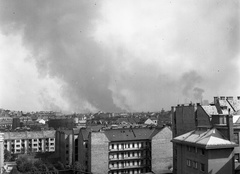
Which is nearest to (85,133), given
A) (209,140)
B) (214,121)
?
(214,121)

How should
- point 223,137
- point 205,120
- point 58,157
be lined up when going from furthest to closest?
point 58,157 < point 205,120 < point 223,137

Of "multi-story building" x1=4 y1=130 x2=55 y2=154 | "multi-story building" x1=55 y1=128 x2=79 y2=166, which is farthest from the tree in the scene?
"multi-story building" x1=55 y1=128 x2=79 y2=166

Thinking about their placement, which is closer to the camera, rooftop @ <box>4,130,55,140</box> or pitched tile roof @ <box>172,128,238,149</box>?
pitched tile roof @ <box>172,128,238,149</box>

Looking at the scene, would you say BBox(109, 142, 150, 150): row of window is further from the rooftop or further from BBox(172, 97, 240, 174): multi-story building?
the rooftop

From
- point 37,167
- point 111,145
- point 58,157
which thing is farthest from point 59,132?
point 111,145

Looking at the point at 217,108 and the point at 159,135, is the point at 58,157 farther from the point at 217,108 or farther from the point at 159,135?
the point at 217,108

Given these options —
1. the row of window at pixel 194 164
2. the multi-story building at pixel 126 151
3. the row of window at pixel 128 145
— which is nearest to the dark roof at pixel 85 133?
the multi-story building at pixel 126 151
